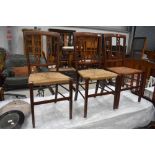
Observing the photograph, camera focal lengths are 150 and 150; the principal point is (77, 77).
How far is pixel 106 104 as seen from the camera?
2186 millimetres

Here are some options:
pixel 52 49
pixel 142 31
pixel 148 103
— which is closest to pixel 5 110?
pixel 52 49

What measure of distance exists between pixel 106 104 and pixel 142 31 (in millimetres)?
5199

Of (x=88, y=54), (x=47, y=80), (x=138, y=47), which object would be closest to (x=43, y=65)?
(x=47, y=80)

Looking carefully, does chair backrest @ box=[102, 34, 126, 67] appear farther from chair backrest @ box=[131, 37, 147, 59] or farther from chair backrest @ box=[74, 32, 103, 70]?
chair backrest @ box=[131, 37, 147, 59]

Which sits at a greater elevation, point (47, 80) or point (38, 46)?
point (38, 46)

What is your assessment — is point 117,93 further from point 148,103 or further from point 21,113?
point 21,113

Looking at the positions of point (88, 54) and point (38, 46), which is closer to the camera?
point (38, 46)

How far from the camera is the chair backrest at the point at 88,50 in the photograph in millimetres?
1969

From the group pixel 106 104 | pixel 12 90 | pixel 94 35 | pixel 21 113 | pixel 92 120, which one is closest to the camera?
pixel 21 113

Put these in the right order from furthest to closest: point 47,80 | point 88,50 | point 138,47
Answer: point 138,47
point 88,50
point 47,80

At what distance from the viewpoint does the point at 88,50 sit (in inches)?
82.9

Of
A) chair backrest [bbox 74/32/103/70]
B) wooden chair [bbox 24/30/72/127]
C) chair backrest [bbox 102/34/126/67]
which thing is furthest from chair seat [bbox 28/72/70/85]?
chair backrest [bbox 102/34/126/67]

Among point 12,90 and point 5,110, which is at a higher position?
point 5,110

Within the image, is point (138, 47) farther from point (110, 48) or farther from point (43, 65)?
point (43, 65)
